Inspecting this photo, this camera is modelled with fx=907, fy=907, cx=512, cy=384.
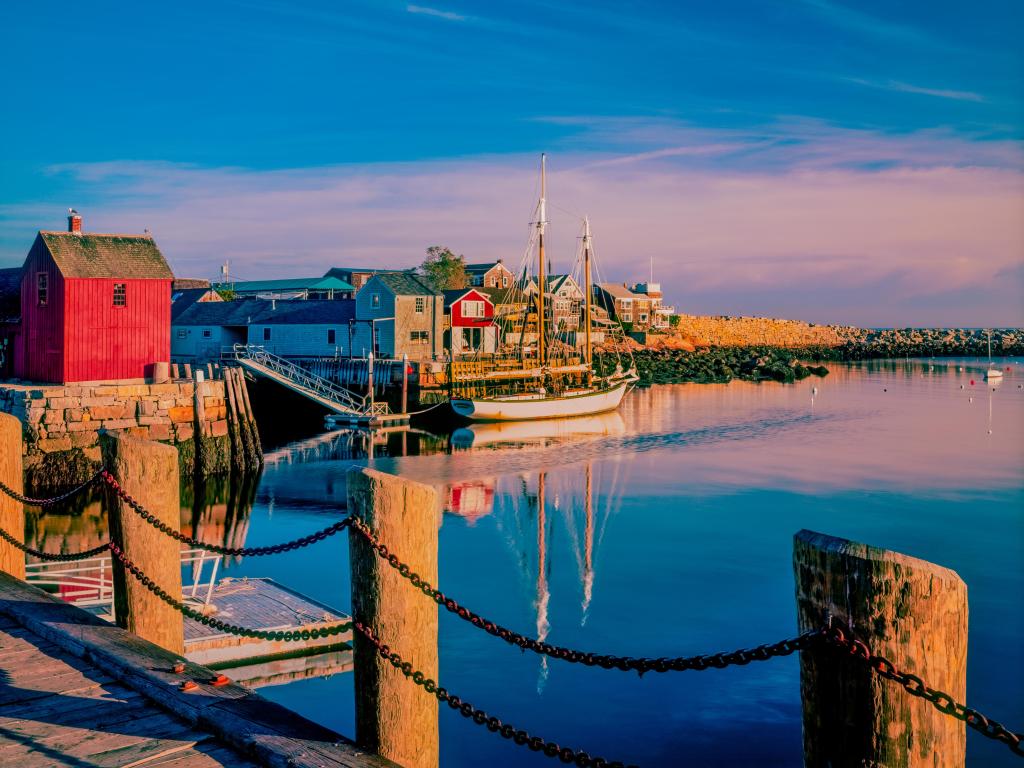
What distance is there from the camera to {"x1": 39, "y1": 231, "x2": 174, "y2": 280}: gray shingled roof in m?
35.1

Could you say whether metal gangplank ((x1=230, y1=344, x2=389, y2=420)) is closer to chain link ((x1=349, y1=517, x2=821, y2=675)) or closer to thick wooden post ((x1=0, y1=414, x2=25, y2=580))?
thick wooden post ((x1=0, y1=414, x2=25, y2=580))

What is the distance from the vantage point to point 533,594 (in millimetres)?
19469

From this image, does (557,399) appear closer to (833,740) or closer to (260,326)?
(260,326)

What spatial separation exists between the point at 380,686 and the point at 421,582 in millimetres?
611

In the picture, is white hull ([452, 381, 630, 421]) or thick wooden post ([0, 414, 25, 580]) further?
white hull ([452, 381, 630, 421])

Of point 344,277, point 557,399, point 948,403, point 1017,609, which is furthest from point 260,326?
point 1017,609

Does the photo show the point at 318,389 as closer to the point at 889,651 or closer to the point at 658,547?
the point at 658,547

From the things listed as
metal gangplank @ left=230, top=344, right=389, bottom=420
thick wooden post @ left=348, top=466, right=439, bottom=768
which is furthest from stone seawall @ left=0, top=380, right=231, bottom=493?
thick wooden post @ left=348, top=466, right=439, bottom=768

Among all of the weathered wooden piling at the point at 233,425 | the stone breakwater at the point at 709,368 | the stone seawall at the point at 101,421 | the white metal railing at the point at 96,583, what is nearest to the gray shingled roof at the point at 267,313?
the weathered wooden piling at the point at 233,425

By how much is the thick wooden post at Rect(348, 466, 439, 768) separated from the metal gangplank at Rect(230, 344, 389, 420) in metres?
42.7

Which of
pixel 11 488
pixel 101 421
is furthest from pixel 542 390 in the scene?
pixel 11 488

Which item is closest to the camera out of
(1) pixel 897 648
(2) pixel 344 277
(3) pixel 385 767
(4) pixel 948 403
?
(1) pixel 897 648

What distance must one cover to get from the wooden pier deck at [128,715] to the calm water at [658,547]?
2.28ft

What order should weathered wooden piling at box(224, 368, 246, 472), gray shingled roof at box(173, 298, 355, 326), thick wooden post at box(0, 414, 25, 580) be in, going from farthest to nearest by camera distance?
gray shingled roof at box(173, 298, 355, 326), weathered wooden piling at box(224, 368, 246, 472), thick wooden post at box(0, 414, 25, 580)
